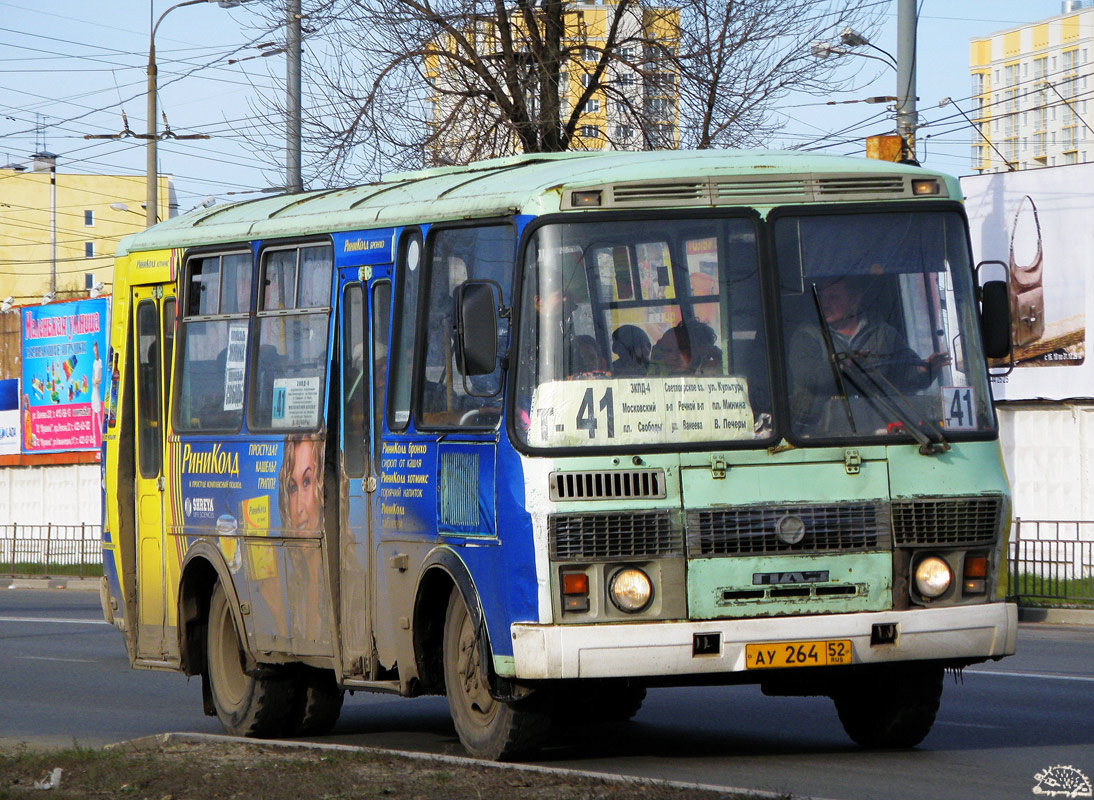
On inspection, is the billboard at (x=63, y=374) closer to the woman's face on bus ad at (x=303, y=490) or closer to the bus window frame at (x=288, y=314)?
the bus window frame at (x=288, y=314)

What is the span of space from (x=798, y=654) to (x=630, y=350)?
1.56m

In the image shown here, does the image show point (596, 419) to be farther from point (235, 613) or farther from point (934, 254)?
point (235, 613)

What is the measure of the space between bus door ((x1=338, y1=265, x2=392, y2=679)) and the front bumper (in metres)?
1.74

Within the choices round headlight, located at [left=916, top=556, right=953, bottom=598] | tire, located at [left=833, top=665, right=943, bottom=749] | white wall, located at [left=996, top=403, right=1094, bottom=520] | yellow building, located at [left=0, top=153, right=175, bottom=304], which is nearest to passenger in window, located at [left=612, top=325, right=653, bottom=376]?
round headlight, located at [left=916, top=556, right=953, bottom=598]

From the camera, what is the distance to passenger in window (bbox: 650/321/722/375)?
840cm

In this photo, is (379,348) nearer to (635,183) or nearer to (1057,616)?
(635,183)

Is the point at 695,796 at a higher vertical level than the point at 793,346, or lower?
lower

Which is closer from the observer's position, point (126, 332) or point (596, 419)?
point (596, 419)

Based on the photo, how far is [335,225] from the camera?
10.3 meters

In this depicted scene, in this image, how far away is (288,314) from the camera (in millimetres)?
10695

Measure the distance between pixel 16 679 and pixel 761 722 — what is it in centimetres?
730

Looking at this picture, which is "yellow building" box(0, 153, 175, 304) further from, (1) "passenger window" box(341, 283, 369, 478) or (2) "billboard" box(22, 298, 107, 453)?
(1) "passenger window" box(341, 283, 369, 478)

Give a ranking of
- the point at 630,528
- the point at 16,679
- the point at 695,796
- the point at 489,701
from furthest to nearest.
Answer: the point at 16,679, the point at 489,701, the point at 630,528, the point at 695,796

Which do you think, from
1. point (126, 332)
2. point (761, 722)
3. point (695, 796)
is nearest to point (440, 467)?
point (695, 796)
